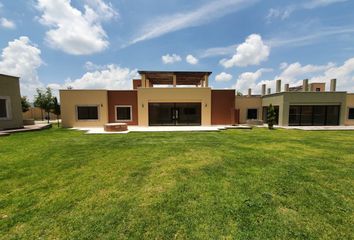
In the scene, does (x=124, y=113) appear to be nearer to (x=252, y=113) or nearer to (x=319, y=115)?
(x=252, y=113)

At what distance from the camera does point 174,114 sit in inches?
803

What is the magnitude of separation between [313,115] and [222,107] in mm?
10487

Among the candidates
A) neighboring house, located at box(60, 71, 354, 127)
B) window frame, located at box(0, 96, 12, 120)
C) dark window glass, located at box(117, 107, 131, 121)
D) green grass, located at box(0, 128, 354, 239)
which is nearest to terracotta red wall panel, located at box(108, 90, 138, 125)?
neighboring house, located at box(60, 71, 354, 127)

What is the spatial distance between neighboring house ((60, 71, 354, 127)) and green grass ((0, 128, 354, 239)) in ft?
41.7

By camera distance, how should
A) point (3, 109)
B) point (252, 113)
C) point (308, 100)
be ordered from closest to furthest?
point (3, 109) < point (308, 100) < point (252, 113)

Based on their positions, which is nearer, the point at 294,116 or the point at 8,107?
the point at 8,107

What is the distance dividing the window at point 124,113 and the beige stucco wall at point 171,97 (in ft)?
3.91

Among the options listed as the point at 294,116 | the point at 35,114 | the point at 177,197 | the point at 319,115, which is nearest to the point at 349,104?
the point at 319,115

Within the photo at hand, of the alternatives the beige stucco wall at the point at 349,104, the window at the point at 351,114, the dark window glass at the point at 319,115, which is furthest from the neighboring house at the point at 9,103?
the window at the point at 351,114

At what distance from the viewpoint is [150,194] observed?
423cm

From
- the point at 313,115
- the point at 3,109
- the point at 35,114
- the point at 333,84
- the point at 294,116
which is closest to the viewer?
the point at 3,109

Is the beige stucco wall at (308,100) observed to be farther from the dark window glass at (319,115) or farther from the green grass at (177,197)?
the green grass at (177,197)

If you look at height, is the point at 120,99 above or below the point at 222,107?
above

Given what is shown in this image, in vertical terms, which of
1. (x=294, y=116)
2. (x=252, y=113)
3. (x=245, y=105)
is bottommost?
(x=294, y=116)
